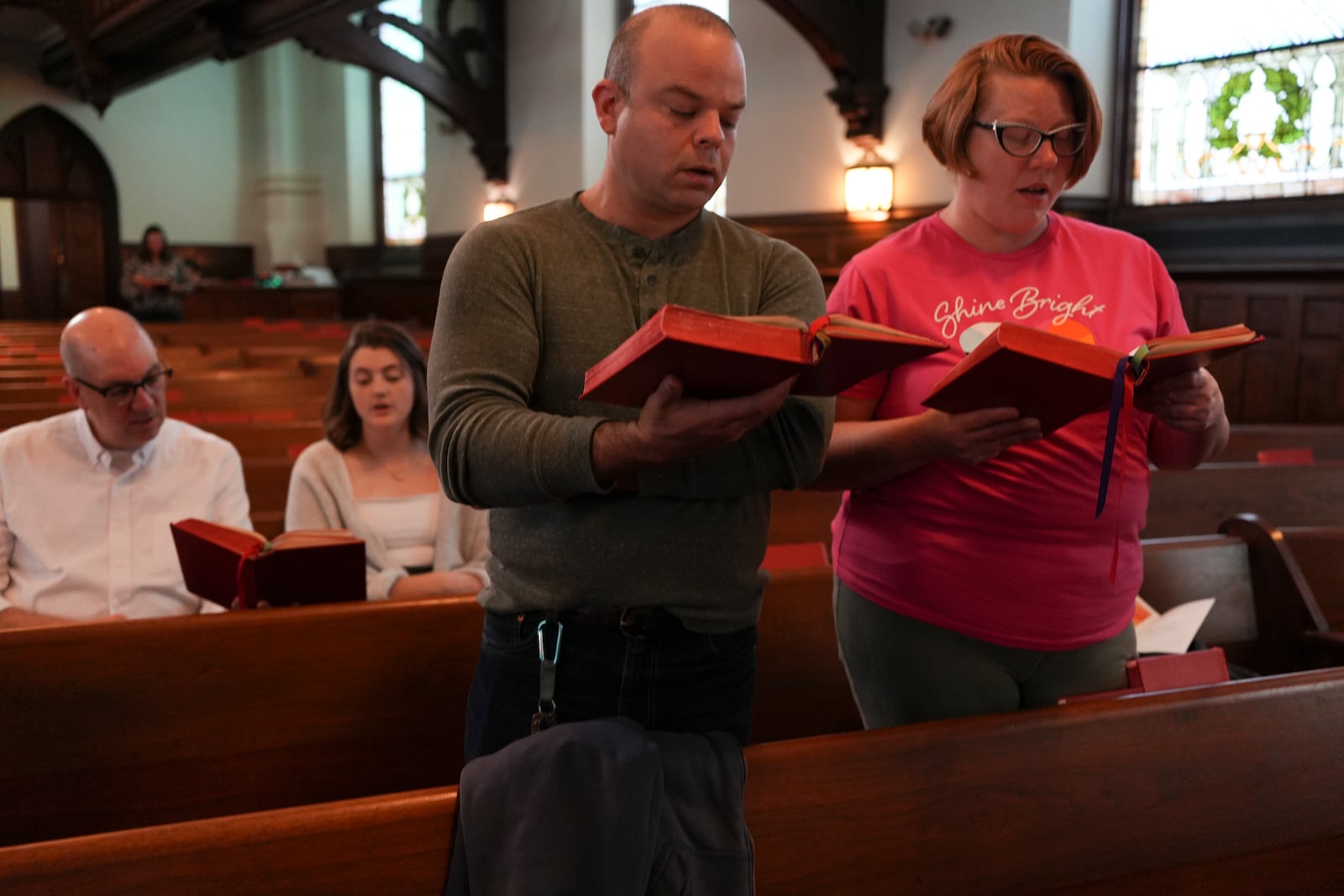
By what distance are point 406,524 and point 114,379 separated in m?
0.72

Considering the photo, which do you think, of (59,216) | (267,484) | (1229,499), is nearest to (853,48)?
(1229,499)

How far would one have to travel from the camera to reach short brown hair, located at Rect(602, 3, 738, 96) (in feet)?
3.73

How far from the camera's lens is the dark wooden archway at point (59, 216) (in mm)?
13281

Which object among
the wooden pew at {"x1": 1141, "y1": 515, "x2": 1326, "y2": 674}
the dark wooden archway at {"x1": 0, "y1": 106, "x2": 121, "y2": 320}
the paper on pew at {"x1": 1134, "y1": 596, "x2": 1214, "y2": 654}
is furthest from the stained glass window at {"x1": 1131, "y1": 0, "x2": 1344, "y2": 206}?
the dark wooden archway at {"x1": 0, "y1": 106, "x2": 121, "y2": 320}

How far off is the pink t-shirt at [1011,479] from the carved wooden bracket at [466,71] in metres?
9.24

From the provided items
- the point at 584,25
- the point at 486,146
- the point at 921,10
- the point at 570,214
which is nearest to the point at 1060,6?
the point at 921,10

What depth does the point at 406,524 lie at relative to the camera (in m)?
2.81

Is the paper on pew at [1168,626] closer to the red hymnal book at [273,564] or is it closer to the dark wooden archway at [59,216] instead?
the red hymnal book at [273,564]

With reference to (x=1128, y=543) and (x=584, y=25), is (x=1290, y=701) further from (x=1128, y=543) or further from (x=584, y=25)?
(x=584, y=25)

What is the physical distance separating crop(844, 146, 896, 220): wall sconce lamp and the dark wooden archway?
9.89 metres

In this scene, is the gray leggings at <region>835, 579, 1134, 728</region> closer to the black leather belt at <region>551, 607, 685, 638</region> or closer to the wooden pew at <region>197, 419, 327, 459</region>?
the black leather belt at <region>551, 607, 685, 638</region>

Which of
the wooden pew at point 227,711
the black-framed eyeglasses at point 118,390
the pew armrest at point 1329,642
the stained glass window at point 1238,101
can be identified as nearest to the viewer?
the wooden pew at point 227,711

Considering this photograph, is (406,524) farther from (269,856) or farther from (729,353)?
(729,353)

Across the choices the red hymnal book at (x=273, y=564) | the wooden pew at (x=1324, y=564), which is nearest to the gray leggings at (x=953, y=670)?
the red hymnal book at (x=273, y=564)
